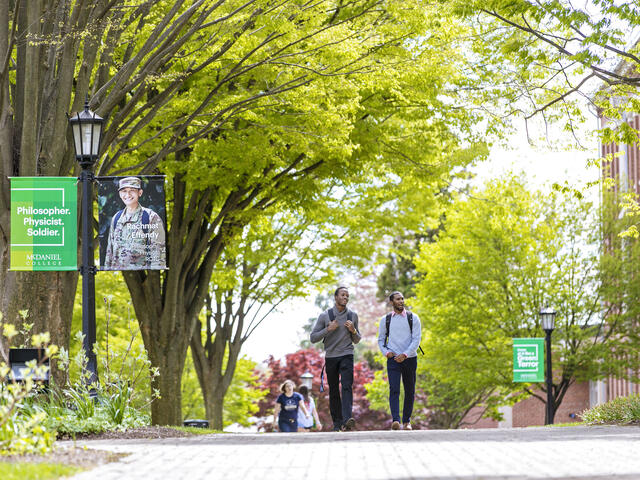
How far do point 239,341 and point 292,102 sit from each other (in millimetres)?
12887

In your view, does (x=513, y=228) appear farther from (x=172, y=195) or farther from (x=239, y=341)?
(x=172, y=195)

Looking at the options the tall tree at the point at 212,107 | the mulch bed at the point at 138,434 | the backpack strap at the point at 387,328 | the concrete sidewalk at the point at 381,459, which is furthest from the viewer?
the backpack strap at the point at 387,328

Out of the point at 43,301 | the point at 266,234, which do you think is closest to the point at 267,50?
the point at 43,301

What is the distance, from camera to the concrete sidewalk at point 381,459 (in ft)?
21.1

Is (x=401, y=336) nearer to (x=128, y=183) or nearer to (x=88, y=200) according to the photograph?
(x=128, y=183)

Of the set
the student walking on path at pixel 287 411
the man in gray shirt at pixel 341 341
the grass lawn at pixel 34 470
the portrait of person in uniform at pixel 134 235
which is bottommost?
the student walking on path at pixel 287 411

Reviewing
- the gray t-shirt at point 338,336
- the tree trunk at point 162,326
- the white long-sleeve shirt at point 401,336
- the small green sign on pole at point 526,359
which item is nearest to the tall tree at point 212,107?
the tree trunk at point 162,326

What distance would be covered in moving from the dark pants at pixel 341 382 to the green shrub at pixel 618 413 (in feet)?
11.9

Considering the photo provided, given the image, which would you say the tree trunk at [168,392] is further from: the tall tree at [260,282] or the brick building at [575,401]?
the brick building at [575,401]

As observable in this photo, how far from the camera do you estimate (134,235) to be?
12.2m

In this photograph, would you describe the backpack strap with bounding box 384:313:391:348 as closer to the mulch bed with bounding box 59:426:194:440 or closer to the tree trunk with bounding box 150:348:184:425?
the mulch bed with bounding box 59:426:194:440

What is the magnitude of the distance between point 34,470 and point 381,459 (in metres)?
2.56

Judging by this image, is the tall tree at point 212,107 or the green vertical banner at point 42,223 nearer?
the green vertical banner at point 42,223

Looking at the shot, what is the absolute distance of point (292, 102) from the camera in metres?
15.4
